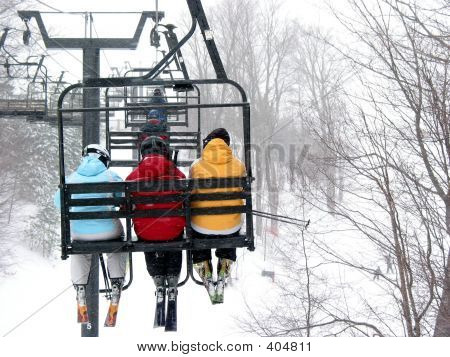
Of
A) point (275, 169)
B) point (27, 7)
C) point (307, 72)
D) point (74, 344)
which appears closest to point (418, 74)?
point (74, 344)

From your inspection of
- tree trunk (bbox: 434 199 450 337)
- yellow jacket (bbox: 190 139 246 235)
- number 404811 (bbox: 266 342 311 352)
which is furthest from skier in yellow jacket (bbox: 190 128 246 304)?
tree trunk (bbox: 434 199 450 337)

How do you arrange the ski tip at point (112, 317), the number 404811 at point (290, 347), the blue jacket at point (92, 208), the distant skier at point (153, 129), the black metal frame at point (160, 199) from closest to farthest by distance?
the black metal frame at point (160, 199) → the blue jacket at point (92, 208) → the ski tip at point (112, 317) → the number 404811 at point (290, 347) → the distant skier at point (153, 129)

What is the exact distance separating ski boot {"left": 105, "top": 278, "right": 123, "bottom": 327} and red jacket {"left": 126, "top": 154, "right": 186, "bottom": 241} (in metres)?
0.66

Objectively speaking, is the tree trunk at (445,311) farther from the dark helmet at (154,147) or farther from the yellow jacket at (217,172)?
the dark helmet at (154,147)

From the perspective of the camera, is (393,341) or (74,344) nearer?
(74,344)

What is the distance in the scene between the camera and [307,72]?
28.5 metres

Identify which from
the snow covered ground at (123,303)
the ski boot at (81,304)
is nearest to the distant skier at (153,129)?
the ski boot at (81,304)

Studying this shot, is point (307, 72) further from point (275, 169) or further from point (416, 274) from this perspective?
point (416, 274)

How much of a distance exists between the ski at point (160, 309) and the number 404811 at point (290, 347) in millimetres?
1754

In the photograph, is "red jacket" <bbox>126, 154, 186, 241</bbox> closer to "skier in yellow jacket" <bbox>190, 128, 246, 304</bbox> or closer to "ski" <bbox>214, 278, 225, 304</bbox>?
"skier in yellow jacket" <bbox>190, 128, 246, 304</bbox>

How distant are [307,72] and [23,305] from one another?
19.3 metres

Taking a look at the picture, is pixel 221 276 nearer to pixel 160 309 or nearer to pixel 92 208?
pixel 160 309

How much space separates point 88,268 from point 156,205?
1.04m

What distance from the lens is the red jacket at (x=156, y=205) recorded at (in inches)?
151
